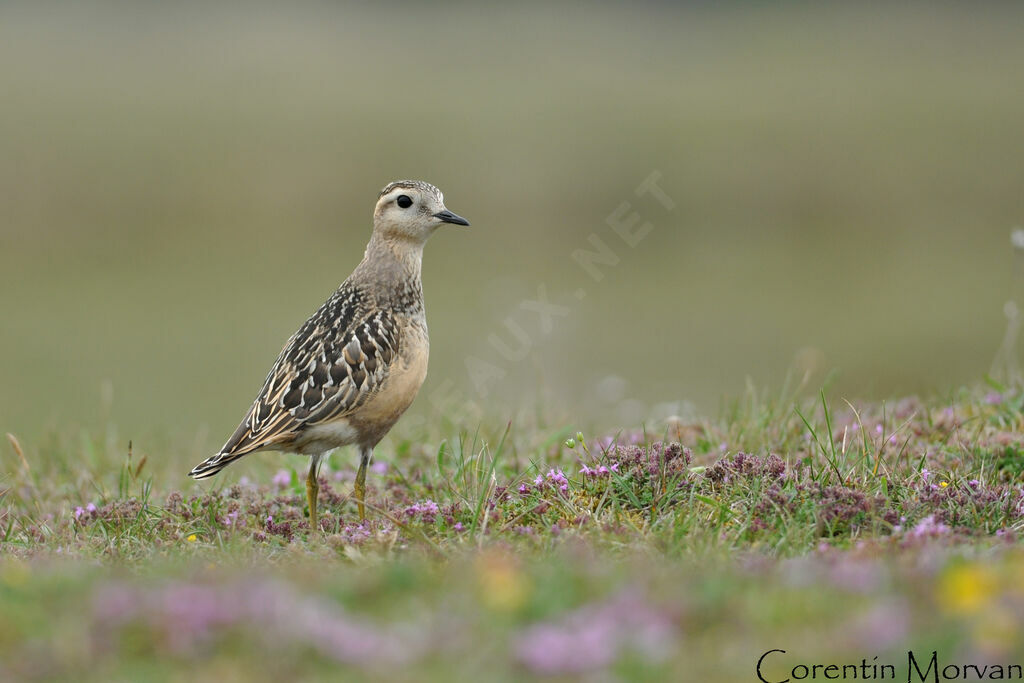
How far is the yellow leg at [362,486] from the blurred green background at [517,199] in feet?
9.44

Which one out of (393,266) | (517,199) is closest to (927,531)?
(393,266)

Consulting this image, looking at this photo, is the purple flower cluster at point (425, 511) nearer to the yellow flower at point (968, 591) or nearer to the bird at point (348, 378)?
the bird at point (348, 378)

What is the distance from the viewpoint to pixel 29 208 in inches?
1387

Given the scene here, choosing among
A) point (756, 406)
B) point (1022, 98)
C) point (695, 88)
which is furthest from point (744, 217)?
point (756, 406)

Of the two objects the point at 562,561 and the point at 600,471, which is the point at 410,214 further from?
the point at 562,561

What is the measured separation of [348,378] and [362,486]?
71cm

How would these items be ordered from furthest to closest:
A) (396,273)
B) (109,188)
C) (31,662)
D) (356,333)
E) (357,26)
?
(357,26) → (109,188) → (396,273) → (356,333) → (31,662)

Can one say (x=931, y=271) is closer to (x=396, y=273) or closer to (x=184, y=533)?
(x=396, y=273)

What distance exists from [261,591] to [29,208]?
33444mm

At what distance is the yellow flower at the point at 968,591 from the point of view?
4.36 m

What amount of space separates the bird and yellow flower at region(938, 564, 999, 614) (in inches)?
155

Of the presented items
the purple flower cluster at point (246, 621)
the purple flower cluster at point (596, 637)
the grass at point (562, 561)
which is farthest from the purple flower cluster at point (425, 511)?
the purple flower cluster at point (596, 637)

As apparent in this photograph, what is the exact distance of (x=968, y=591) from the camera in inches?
173

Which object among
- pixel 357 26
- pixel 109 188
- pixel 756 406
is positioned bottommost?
pixel 756 406
